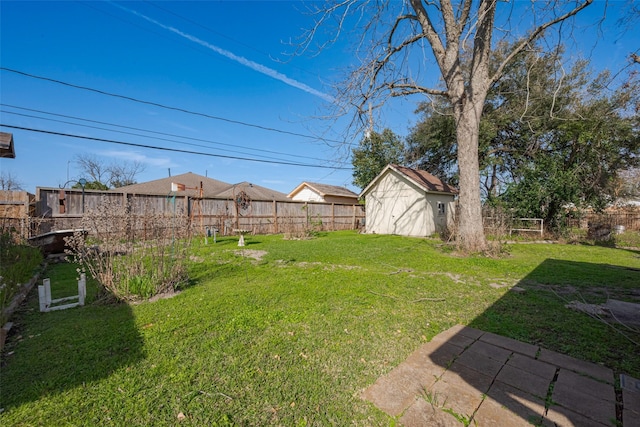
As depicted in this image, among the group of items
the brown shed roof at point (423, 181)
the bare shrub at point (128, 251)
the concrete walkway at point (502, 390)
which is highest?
the brown shed roof at point (423, 181)

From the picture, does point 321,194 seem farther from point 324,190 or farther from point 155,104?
point 155,104

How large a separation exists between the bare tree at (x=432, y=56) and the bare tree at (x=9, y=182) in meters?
35.3

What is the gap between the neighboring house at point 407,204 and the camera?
1415 centimetres

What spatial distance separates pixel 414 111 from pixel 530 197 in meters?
9.26

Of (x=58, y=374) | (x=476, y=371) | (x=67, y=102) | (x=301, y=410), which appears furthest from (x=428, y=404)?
(x=67, y=102)

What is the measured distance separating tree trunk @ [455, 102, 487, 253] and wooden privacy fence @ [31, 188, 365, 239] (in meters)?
7.10

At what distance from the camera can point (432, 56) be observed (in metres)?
8.29

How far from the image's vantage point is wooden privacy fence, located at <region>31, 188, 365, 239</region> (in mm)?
9102

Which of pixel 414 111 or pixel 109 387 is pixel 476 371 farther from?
pixel 414 111

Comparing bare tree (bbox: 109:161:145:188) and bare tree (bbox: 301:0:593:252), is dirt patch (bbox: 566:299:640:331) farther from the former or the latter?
bare tree (bbox: 109:161:145:188)

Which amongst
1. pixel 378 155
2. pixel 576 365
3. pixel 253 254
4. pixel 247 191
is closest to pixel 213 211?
pixel 253 254

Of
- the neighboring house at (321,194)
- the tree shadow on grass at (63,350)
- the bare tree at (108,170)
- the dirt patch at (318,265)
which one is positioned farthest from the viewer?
the bare tree at (108,170)

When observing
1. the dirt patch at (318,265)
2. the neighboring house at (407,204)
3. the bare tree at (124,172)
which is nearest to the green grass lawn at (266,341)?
the dirt patch at (318,265)

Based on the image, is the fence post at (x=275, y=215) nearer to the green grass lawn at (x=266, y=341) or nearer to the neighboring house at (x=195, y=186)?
the neighboring house at (x=195, y=186)
